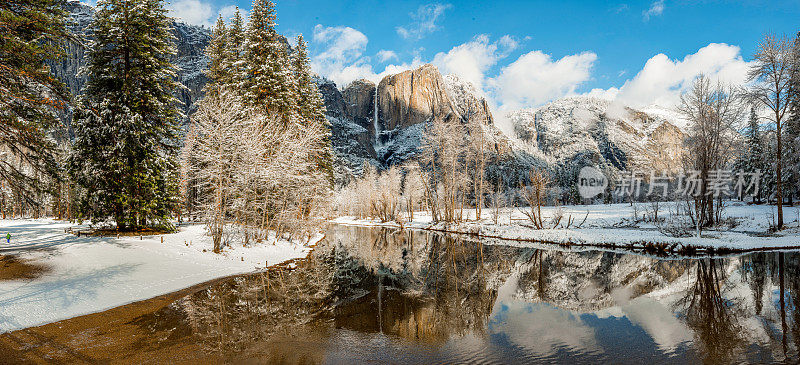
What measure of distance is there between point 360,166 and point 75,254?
142 meters

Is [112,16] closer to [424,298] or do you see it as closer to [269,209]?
[269,209]

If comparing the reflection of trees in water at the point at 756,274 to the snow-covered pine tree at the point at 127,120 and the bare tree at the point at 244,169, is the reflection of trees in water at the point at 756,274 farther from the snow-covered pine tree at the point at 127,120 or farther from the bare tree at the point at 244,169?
the snow-covered pine tree at the point at 127,120

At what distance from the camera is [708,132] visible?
25.1 m

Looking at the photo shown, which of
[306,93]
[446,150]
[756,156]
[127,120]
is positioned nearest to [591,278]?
[446,150]

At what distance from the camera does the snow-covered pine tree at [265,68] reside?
71.4 ft

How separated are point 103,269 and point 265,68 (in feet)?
46.9

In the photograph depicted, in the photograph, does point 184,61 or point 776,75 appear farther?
point 184,61

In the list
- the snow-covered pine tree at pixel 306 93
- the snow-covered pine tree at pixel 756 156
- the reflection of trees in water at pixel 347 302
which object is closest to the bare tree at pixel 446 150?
the snow-covered pine tree at pixel 306 93

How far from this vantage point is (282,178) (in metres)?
18.8

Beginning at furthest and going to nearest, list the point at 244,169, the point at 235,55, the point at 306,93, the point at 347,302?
the point at 306,93
the point at 235,55
the point at 244,169
the point at 347,302

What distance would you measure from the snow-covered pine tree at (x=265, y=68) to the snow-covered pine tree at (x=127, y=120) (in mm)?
4376

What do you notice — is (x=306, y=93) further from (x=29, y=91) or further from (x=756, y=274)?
(x=756, y=274)

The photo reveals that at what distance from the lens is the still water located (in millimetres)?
6988

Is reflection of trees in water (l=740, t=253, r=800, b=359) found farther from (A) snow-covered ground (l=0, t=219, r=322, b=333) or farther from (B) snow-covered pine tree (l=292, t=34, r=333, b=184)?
(B) snow-covered pine tree (l=292, t=34, r=333, b=184)
